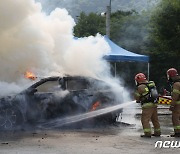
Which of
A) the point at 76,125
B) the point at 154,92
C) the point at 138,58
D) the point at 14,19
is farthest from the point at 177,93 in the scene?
the point at 138,58

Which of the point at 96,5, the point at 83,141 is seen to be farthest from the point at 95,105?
the point at 96,5

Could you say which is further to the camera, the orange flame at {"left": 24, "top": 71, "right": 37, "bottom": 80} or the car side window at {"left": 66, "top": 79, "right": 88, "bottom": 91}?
the car side window at {"left": 66, "top": 79, "right": 88, "bottom": 91}

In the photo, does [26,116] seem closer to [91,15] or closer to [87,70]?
[87,70]

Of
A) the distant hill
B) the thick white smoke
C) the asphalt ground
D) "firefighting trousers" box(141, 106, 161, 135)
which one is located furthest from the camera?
the distant hill

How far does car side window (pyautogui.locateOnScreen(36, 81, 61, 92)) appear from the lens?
1118cm

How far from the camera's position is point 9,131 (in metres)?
10.5

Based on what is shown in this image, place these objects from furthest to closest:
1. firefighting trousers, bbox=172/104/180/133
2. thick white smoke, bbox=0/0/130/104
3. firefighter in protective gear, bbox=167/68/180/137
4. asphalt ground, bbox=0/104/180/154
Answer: thick white smoke, bbox=0/0/130/104, firefighting trousers, bbox=172/104/180/133, firefighter in protective gear, bbox=167/68/180/137, asphalt ground, bbox=0/104/180/154

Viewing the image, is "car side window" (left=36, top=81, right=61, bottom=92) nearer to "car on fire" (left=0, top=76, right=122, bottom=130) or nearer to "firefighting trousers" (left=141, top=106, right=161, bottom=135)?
"car on fire" (left=0, top=76, right=122, bottom=130)

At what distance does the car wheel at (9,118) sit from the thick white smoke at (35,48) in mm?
486

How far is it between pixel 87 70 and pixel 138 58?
8.78 meters

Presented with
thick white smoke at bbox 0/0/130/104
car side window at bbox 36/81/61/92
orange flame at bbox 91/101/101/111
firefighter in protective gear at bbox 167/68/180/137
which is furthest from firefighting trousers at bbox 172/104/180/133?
car side window at bbox 36/81/61/92

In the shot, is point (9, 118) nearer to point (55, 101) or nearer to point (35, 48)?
point (55, 101)

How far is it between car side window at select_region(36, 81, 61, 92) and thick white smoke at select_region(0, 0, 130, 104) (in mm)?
376

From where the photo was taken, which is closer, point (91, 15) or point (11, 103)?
point (11, 103)
